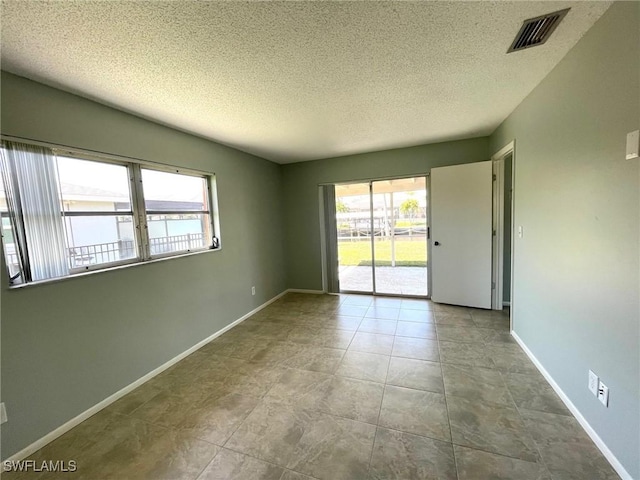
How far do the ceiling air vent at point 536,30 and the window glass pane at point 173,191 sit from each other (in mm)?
3022

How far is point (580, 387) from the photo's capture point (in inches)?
64.9

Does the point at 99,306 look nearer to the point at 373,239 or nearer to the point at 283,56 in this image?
the point at 283,56

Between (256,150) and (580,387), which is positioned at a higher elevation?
(256,150)

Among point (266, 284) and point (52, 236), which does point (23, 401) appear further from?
point (266, 284)

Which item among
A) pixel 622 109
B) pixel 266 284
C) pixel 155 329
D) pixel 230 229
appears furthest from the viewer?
pixel 266 284

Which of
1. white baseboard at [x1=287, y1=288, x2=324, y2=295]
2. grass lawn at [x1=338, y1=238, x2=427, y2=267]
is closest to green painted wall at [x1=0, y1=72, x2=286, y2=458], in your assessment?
white baseboard at [x1=287, y1=288, x2=324, y2=295]

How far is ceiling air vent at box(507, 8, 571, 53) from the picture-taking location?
1.35 metres

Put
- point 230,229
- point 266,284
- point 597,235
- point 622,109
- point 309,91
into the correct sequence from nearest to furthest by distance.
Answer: point 622,109, point 597,235, point 309,91, point 230,229, point 266,284

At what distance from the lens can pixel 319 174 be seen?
4539mm

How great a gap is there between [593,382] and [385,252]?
370cm

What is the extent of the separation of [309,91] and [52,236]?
2.10m

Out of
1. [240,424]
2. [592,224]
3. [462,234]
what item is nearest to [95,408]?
[240,424]

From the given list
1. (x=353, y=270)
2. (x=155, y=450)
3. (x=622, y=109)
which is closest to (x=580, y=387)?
(x=622, y=109)

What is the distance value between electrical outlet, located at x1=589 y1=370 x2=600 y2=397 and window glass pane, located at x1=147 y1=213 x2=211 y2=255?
343cm
